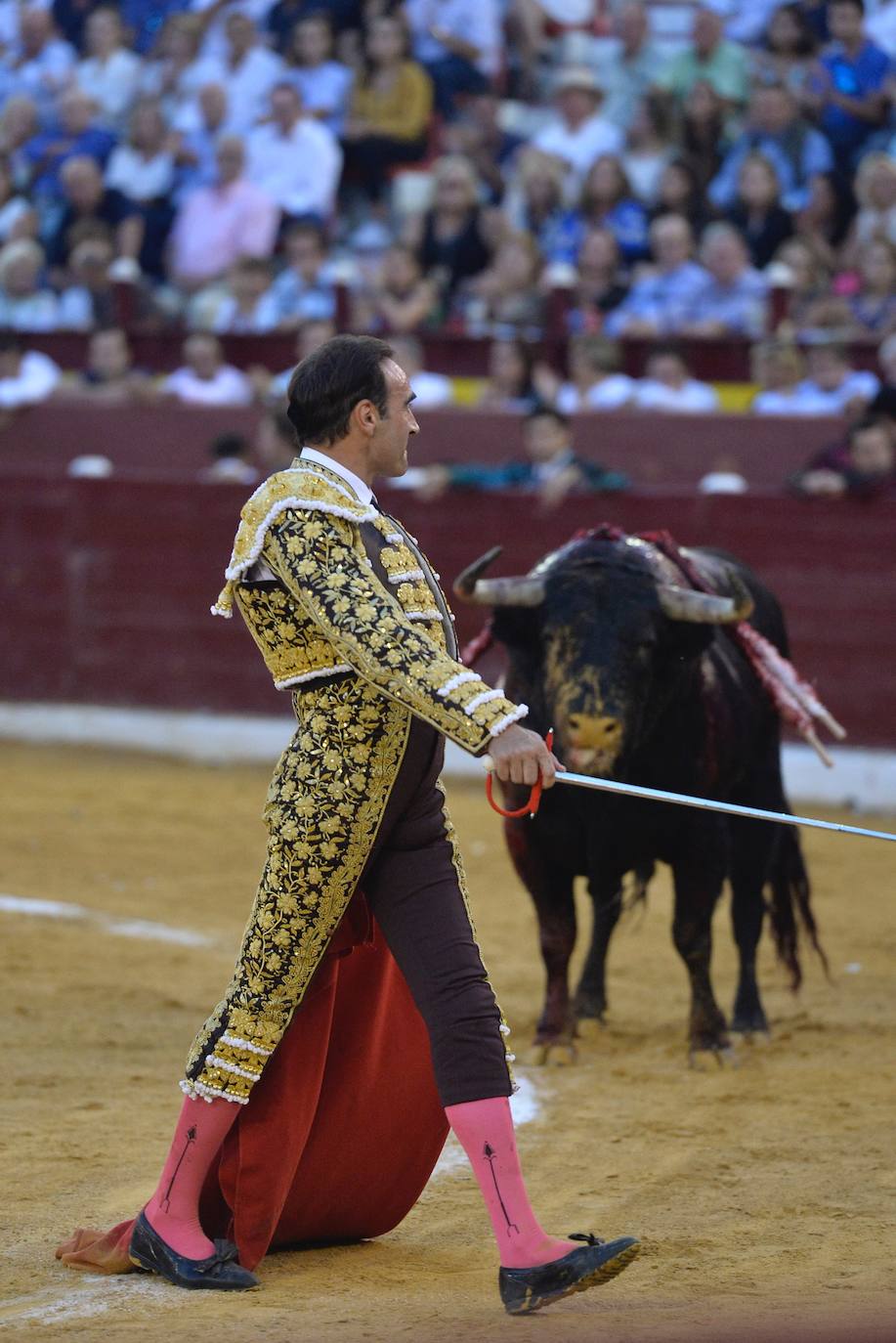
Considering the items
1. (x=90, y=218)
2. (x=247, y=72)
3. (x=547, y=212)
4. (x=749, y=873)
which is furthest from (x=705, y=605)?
(x=247, y=72)

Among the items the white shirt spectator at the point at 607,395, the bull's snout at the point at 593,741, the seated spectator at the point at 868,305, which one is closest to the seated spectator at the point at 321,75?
the white shirt spectator at the point at 607,395

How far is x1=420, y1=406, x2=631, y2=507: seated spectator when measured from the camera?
9.09 metres

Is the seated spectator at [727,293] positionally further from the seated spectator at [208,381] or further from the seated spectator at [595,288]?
the seated spectator at [208,381]

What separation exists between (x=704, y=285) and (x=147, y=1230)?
7485 mm

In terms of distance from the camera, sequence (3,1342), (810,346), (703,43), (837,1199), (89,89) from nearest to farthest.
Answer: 1. (3,1342)
2. (837,1199)
3. (810,346)
4. (703,43)
5. (89,89)

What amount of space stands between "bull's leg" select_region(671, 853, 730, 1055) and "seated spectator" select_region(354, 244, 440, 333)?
5997 millimetres

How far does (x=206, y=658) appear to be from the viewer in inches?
413

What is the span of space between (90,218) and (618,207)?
3.51 meters

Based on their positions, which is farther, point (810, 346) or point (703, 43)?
point (703, 43)

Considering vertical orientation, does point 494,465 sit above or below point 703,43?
below

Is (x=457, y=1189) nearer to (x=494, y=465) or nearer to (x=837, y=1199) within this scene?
(x=837, y=1199)

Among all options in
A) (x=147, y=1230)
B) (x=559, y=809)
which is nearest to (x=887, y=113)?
(x=559, y=809)

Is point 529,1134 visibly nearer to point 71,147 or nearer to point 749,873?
point 749,873

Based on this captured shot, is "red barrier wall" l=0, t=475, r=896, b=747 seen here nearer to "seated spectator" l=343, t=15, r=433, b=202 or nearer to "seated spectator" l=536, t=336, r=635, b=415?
"seated spectator" l=536, t=336, r=635, b=415
